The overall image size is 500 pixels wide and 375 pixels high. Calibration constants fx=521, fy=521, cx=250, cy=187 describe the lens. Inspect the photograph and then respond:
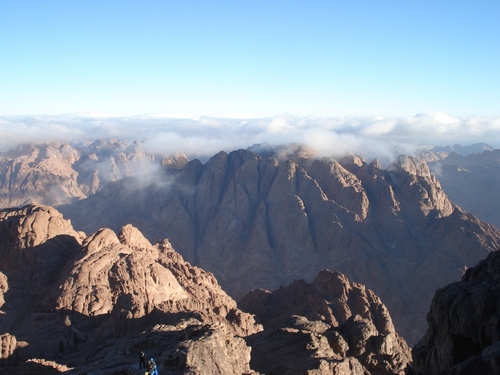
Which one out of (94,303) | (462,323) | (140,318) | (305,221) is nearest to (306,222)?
(305,221)

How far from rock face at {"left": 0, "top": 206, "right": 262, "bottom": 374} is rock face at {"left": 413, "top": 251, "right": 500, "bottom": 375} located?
47.6 feet

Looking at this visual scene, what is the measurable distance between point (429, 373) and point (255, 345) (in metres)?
23.6

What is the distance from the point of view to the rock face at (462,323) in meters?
33.0

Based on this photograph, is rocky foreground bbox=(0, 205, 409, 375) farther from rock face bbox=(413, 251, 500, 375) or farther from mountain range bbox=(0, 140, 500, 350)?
mountain range bbox=(0, 140, 500, 350)

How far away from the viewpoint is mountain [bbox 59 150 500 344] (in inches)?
4892

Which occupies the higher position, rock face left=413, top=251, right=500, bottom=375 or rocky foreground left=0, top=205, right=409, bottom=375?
rock face left=413, top=251, right=500, bottom=375

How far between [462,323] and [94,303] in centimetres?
4389

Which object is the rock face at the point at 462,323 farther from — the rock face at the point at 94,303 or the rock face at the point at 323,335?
the rock face at the point at 94,303

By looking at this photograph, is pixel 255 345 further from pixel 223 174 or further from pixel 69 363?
pixel 223 174

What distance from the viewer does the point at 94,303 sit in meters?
63.2

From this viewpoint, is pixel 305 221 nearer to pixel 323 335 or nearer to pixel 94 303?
pixel 323 335

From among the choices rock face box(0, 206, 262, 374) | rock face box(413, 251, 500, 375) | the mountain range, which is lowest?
the mountain range

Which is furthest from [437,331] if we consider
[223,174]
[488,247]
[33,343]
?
[223,174]

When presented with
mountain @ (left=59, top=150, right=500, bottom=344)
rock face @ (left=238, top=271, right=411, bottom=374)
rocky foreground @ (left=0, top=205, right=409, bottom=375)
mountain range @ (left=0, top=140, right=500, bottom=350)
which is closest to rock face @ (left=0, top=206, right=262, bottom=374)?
rocky foreground @ (left=0, top=205, right=409, bottom=375)
